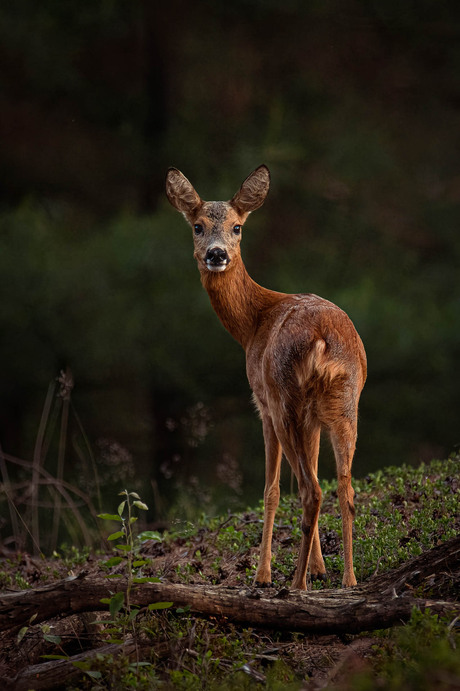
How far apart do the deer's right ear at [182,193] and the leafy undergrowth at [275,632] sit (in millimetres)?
2189

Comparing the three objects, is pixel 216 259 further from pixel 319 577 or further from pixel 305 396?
pixel 319 577

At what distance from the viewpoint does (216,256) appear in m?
5.37

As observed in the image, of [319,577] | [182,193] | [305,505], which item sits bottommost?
[319,577]

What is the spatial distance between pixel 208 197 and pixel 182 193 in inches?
159

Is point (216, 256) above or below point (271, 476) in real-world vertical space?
above

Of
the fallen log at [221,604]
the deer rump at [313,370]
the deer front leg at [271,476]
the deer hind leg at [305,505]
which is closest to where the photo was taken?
the fallen log at [221,604]

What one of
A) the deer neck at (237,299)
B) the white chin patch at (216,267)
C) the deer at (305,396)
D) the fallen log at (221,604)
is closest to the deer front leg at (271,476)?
the deer at (305,396)

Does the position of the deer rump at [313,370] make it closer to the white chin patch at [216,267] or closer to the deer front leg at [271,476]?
the deer front leg at [271,476]

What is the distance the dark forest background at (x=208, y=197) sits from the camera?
400 inches

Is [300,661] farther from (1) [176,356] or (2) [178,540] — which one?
(1) [176,356]

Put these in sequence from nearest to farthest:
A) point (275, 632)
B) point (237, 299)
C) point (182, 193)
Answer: point (275, 632), point (237, 299), point (182, 193)

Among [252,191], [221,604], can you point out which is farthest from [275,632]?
[252,191]

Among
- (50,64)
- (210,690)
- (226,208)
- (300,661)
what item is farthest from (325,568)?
(50,64)

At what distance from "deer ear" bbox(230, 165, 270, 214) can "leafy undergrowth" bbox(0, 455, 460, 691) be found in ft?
7.28
